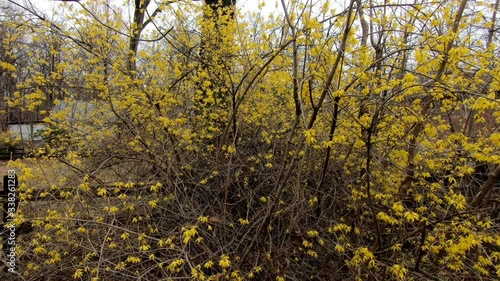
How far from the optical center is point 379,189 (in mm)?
3438

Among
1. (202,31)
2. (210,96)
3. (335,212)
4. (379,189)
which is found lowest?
(335,212)

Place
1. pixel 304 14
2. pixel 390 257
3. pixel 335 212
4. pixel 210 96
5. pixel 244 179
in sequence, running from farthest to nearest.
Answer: pixel 210 96 < pixel 244 179 < pixel 335 212 < pixel 390 257 < pixel 304 14

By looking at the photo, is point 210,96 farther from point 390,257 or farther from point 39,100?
point 390,257

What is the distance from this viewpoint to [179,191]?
3740mm

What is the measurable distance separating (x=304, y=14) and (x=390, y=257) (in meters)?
2.46

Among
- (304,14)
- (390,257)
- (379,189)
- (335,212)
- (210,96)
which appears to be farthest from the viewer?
(210,96)

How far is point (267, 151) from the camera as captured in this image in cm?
423

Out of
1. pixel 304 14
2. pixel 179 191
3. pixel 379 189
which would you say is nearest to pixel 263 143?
pixel 179 191

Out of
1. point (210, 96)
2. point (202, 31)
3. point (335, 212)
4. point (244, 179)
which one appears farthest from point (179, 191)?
point (202, 31)

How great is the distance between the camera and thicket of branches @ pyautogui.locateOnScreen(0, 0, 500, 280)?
113 inches

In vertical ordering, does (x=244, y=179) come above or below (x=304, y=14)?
below

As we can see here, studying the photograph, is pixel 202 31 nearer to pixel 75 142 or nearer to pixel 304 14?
pixel 304 14

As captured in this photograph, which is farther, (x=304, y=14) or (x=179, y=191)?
(x=179, y=191)

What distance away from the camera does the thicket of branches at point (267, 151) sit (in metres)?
2.87
